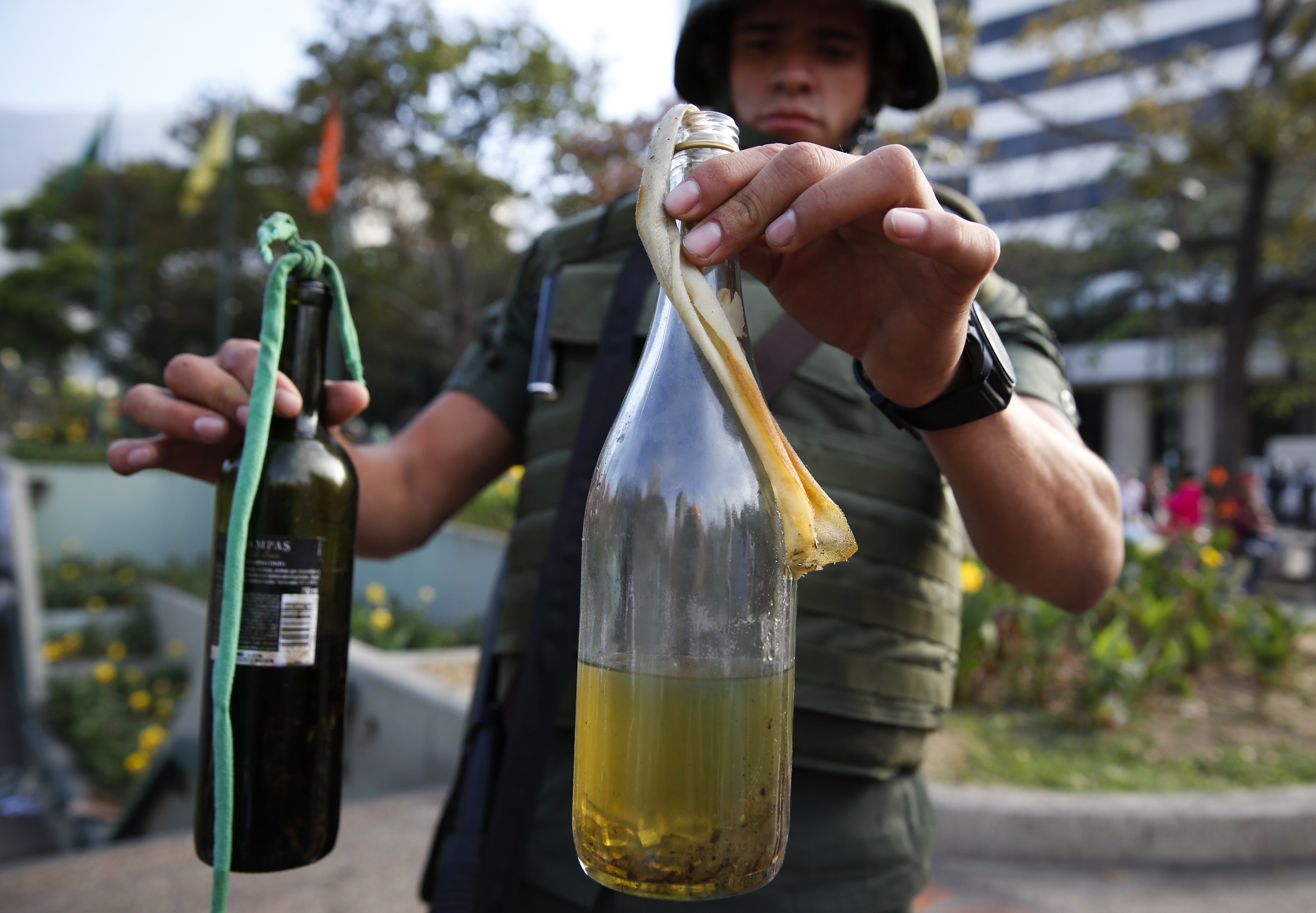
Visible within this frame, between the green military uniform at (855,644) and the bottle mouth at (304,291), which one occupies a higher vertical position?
the bottle mouth at (304,291)

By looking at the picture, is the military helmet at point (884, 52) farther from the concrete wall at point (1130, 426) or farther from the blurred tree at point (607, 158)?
the concrete wall at point (1130, 426)

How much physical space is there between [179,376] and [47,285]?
35.3 meters

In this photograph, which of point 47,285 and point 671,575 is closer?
point 671,575

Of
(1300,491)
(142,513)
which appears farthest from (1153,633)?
(1300,491)

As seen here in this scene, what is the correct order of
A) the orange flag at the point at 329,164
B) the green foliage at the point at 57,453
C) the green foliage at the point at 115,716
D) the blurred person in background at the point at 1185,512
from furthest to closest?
1. the orange flag at the point at 329,164
2. the green foliage at the point at 57,453
3. the blurred person in background at the point at 1185,512
4. the green foliage at the point at 115,716

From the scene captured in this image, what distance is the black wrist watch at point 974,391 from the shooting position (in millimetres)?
1038

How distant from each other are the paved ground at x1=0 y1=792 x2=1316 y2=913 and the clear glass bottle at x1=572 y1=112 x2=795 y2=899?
3517 mm

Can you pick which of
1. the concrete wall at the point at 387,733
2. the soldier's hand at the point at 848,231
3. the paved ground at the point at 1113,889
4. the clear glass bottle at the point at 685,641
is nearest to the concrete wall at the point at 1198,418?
the paved ground at the point at 1113,889

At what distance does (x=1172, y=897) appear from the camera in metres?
4.14

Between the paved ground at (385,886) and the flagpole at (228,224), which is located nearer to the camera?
the paved ground at (385,886)

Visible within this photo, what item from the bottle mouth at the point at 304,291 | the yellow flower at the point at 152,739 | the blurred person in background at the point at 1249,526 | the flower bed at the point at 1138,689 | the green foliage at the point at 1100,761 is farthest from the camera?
the blurred person in background at the point at 1249,526

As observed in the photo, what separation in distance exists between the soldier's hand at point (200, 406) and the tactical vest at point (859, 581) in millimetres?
590

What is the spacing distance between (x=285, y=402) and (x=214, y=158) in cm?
2121

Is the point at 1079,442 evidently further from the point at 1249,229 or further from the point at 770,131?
the point at 1249,229
